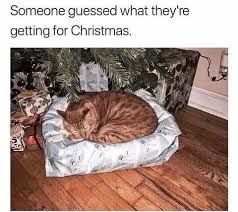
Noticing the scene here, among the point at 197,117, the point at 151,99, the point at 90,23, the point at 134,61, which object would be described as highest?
the point at 90,23

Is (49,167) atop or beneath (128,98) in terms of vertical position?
beneath

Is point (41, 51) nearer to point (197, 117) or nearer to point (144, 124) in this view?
point (144, 124)

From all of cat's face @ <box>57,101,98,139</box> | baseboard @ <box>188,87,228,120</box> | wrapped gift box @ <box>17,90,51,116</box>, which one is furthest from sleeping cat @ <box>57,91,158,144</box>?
baseboard @ <box>188,87,228,120</box>

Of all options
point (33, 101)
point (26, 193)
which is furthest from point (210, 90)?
point (26, 193)

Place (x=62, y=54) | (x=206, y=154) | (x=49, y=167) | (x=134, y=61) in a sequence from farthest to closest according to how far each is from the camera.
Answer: (x=206, y=154), (x=49, y=167), (x=134, y=61), (x=62, y=54)

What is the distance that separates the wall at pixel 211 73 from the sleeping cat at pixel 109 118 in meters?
0.52

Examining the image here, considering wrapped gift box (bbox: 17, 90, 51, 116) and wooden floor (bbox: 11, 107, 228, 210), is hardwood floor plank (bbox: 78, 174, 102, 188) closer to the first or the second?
wooden floor (bbox: 11, 107, 228, 210)

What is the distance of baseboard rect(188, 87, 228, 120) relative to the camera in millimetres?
1479

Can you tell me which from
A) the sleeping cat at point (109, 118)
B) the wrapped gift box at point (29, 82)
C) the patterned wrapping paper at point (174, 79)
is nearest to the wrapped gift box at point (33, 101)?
the wrapped gift box at point (29, 82)

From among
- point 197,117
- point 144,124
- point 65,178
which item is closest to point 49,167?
point 65,178

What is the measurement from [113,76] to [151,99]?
0.65 meters

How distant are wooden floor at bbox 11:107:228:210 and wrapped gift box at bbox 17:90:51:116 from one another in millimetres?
215

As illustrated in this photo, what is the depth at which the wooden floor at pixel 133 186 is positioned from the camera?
3.17 ft

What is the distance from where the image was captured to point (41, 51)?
78 cm
